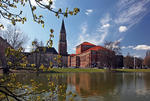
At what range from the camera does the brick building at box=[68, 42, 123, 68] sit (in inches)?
2034

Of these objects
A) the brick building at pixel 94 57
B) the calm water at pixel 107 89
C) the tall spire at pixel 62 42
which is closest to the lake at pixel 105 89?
the calm water at pixel 107 89

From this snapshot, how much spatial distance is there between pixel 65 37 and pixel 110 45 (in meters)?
64.9

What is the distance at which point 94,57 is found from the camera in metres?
78.8

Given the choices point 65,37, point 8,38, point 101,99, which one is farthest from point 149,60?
point 101,99

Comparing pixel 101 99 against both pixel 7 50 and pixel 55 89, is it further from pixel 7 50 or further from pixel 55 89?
pixel 7 50

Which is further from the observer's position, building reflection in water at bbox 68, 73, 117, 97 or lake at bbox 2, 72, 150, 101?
building reflection in water at bbox 68, 73, 117, 97

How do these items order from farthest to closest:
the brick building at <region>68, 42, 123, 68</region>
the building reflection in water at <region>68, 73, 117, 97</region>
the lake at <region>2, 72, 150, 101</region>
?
the brick building at <region>68, 42, 123, 68</region> → the building reflection in water at <region>68, 73, 117, 97</region> → the lake at <region>2, 72, 150, 101</region>

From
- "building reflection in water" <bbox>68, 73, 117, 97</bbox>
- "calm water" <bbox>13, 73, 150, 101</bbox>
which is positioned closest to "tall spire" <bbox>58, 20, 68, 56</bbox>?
"calm water" <bbox>13, 73, 150, 101</bbox>

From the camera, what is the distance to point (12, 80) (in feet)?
10.2

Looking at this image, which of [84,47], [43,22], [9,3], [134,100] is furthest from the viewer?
[84,47]

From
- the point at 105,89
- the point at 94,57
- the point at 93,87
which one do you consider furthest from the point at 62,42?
the point at 105,89

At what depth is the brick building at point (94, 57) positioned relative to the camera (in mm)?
51653

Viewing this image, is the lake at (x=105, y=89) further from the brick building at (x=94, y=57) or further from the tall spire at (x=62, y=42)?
the tall spire at (x=62, y=42)

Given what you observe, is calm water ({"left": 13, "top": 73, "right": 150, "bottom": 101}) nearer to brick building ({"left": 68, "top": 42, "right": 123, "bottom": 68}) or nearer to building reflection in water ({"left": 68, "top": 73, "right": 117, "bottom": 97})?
building reflection in water ({"left": 68, "top": 73, "right": 117, "bottom": 97})
